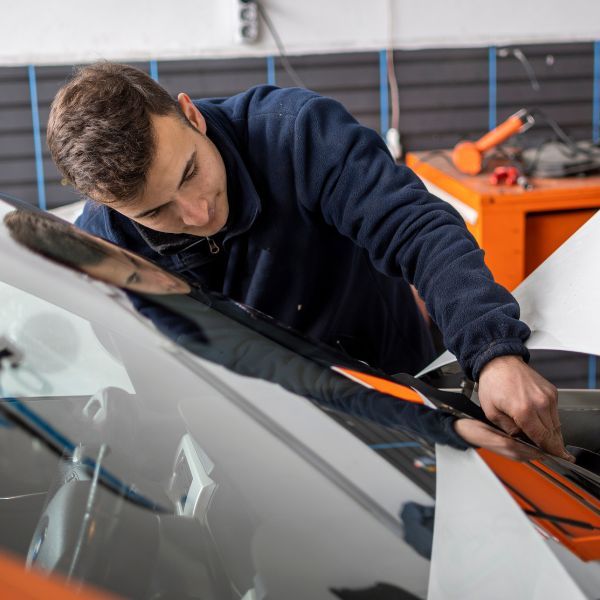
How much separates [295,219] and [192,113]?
0.24 m

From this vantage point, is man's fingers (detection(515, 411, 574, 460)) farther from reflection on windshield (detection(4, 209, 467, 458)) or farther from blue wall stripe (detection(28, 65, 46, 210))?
blue wall stripe (detection(28, 65, 46, 210))

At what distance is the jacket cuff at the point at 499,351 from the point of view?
907mm

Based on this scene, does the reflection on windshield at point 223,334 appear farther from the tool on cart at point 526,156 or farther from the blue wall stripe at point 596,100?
the blue wall stripe at point 596,100

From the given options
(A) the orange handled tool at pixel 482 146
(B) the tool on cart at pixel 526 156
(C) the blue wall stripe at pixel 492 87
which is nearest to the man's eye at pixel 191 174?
(B) the tool on cart at pixel 526 156

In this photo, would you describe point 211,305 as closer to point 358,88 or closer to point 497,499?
point 497,499

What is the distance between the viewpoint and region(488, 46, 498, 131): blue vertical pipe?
106 inches

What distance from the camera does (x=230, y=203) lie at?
1272 mm

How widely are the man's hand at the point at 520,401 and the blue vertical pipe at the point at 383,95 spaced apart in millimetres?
1916

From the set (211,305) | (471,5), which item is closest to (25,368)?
(211,305)

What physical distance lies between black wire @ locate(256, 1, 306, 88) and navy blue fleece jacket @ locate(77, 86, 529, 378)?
4.07 feet

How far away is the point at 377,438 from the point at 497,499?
0.39ft

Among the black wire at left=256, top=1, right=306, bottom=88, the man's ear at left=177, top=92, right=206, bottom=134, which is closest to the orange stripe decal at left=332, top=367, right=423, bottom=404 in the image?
the man's ear at left=177, top=92, right=206, bottom=134

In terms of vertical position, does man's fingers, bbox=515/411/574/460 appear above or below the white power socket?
below

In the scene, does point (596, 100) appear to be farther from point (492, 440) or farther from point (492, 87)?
point (492, 440)
